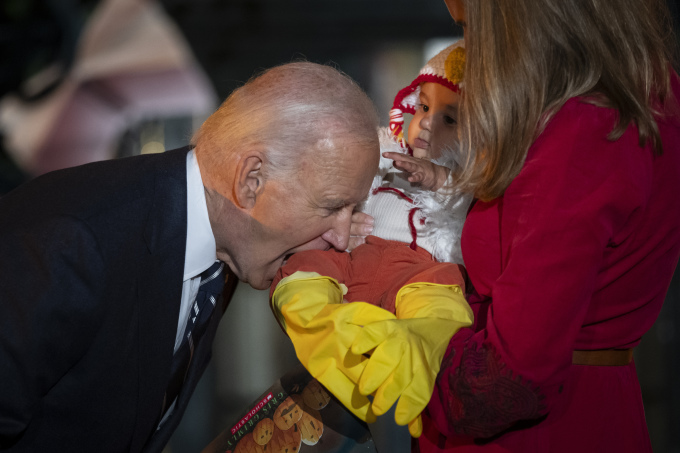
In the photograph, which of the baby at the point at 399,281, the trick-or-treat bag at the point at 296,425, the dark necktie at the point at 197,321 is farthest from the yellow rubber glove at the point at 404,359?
the dark necktie at the point at 197,321

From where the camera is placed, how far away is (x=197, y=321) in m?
1.86

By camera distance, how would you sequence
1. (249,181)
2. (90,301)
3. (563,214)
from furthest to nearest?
(249,181), (90,301), (563,214)

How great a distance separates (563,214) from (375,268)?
0.59m

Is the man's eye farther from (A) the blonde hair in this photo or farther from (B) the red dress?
(A) the blonde hair

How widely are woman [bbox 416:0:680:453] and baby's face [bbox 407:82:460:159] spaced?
1.73ft

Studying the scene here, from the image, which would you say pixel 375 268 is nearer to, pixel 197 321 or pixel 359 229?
pixel 359 229

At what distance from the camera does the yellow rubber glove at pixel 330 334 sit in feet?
4.25

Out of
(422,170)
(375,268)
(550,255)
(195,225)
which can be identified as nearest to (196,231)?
(195,225)

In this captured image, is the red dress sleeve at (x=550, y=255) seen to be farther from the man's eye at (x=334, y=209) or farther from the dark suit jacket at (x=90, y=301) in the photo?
the dark suit jacket at (x=90, y=301)

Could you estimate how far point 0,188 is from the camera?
4047 millimetres

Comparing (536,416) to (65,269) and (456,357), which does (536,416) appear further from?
(65,269)

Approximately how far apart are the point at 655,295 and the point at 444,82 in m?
0.80

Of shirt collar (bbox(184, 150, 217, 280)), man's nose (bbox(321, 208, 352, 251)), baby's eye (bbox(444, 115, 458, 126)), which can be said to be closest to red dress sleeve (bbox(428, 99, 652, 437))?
man's nose (bbox(321, 208, 352, 251))

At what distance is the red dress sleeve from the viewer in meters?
1.08
